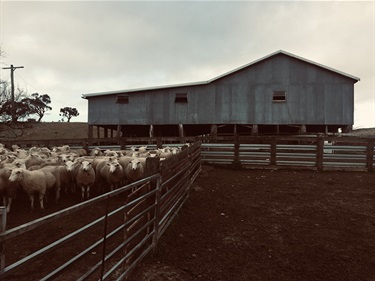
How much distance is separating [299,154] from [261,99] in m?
8.58

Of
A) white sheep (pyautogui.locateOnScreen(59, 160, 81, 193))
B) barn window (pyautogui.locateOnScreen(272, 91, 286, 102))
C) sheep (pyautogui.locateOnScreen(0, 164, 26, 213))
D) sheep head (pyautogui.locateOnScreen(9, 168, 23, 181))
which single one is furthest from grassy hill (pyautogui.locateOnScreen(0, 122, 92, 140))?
sheep head (pyautogui.locateOnScreen(9, 168, 23, 181))

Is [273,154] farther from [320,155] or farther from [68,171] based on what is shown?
[68,171]

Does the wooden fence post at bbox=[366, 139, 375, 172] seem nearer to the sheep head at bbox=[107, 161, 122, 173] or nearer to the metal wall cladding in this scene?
the metal wall cladding

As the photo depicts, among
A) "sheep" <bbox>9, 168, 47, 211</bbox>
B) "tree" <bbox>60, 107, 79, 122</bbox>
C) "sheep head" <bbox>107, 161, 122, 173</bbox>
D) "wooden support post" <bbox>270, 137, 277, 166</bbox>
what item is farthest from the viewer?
"tree" <bbox>60, 107, 79, 122</bbox>

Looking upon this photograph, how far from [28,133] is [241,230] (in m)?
49.4

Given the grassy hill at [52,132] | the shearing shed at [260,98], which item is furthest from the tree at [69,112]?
the shearing shed at [260,98]

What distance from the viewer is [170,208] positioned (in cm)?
549

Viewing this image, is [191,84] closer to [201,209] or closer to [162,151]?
[162,151]

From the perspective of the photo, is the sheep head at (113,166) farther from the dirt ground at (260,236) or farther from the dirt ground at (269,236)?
the dirt ground at (269,236)

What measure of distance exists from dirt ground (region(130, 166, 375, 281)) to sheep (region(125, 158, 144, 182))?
5.66 ft

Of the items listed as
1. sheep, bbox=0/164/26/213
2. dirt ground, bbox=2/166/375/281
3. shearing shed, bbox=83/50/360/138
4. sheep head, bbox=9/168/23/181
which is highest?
shearing shed, bbox=83/50/360/138

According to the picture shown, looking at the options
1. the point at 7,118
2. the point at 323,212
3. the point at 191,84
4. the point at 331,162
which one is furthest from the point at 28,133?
the point at 323,212

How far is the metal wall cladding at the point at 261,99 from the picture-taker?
20.4 meters

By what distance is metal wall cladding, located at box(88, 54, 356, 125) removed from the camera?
20.4 metres
